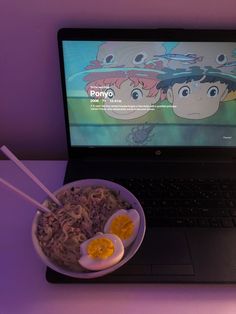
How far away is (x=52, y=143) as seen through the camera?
0.99 meters

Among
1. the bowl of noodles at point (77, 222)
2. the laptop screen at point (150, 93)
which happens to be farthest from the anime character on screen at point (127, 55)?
the bowl of noodles at point (77, 222)

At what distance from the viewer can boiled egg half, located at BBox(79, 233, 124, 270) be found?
0.62 metres

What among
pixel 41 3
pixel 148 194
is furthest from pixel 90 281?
pixel 41 3

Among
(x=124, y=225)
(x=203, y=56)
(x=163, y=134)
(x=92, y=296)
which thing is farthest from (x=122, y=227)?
(x=203, y=56)

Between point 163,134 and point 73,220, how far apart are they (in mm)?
312

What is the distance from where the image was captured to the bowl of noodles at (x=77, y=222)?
648mm

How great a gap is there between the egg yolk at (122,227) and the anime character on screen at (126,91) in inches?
10.1

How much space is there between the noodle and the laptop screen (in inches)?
6.5

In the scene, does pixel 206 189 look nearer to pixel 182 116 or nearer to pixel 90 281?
pixel 182 116

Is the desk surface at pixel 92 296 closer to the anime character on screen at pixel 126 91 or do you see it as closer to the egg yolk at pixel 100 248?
the egg yolk at pixel 100 248

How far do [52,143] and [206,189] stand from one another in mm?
452

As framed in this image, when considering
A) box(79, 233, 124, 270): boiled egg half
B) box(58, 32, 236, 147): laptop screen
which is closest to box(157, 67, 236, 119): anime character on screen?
box(58, 32, 236, 147): laptop screen

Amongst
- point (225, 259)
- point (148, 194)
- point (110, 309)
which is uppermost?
point (148, 194)

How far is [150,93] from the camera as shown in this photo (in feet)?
2.62
